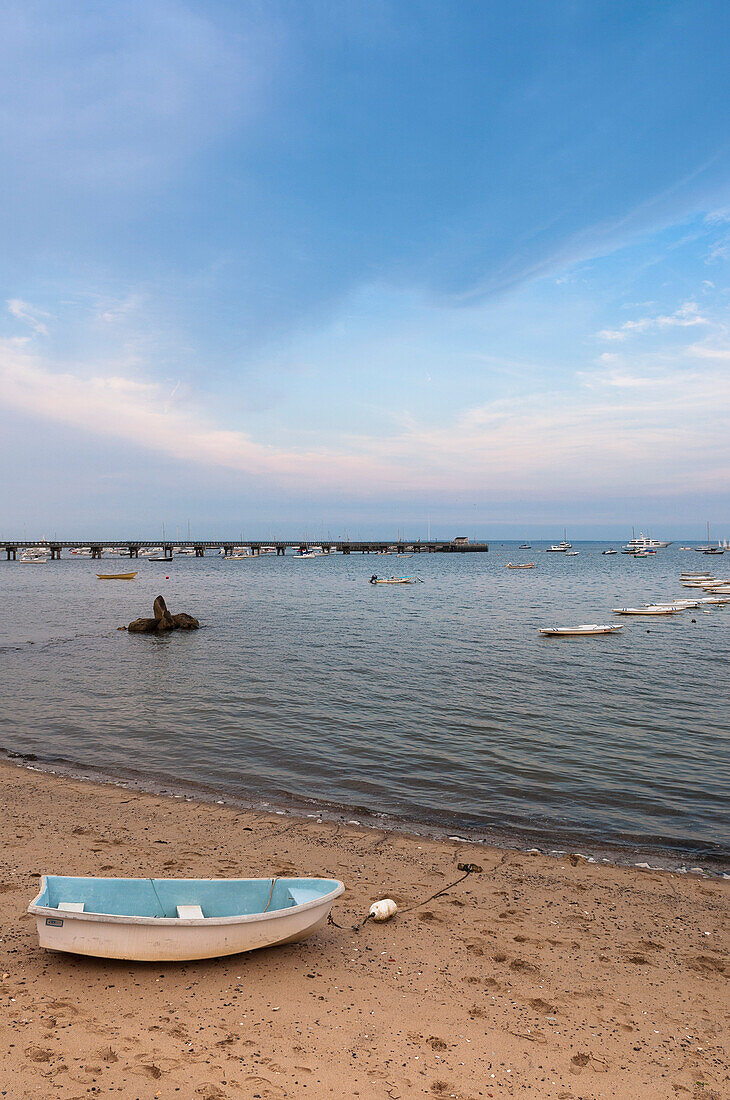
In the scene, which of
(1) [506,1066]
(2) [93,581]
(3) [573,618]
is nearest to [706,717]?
(1) [506,1066]

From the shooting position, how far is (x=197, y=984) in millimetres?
6668

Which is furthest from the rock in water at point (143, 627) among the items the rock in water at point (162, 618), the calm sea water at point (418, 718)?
the calm sea water at point (418, 718)

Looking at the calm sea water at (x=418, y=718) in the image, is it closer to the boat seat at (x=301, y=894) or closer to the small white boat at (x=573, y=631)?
the small white boat at (x=573, y=631)

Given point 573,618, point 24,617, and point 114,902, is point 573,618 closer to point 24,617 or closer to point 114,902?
point 24,617

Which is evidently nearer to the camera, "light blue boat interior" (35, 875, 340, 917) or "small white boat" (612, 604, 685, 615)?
"light blue boat interior" (35, 875, 340, 917)

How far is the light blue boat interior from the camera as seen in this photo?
727 centimetres

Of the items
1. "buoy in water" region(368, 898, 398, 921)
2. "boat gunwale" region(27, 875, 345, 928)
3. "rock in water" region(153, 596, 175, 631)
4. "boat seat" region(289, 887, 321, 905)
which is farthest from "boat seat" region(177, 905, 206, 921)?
"rock in water" region(153, 596, 175, 631)

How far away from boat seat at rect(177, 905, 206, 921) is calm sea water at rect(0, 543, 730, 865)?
5931mm

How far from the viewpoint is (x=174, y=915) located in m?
7.24

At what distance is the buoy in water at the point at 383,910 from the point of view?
8266mm

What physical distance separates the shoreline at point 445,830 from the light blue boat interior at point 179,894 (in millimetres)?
4580

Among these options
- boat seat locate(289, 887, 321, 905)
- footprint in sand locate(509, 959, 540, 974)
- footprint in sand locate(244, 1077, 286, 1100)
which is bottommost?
footprint in sand locate(509, 959, 540, 974)

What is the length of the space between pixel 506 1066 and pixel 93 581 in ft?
287

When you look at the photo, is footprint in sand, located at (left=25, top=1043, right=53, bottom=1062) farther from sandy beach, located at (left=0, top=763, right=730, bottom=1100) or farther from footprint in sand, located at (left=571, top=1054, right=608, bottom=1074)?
footprint in sand, located at (left=571, top=1054, right=608, bottom=1074)
